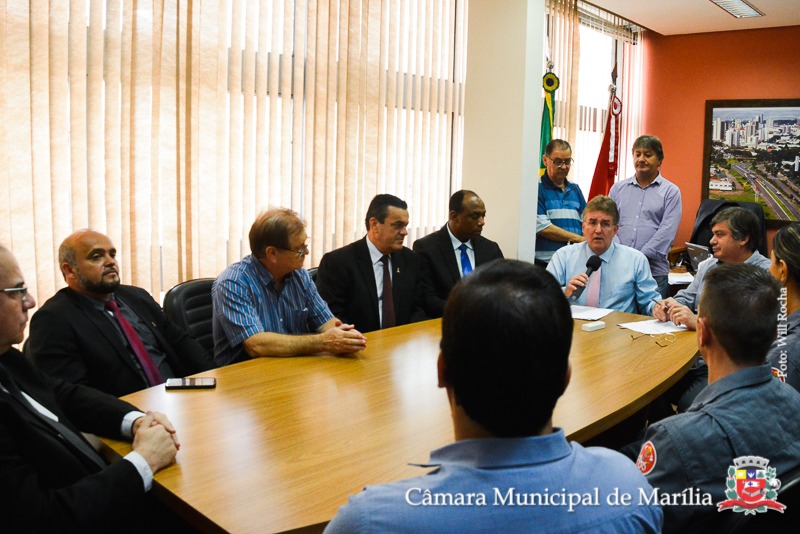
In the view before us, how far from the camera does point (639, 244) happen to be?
5457mm

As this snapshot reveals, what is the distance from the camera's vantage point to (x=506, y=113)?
16.7 ft

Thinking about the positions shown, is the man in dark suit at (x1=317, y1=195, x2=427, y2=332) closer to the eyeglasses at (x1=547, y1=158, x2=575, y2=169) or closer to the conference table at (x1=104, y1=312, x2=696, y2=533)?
the conference table at (x1=104, y1=312, x2=696, y2=533)

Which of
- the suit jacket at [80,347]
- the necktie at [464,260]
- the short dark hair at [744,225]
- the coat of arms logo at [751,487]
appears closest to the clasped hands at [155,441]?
the suit jacket at [80,347]

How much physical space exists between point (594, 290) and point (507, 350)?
3.36m

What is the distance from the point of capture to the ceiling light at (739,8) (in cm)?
653

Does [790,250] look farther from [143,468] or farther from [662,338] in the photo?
[143,468]

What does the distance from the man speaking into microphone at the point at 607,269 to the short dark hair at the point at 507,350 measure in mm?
3129

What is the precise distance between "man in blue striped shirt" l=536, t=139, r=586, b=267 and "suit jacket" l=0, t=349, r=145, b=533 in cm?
402

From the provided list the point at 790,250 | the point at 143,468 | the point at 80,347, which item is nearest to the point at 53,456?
the point at 143,468

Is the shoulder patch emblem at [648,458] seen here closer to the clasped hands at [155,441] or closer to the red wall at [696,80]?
the clasped hands at [155,441]

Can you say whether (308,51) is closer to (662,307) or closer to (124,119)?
(124,119)

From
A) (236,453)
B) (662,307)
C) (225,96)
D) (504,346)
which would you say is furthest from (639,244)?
(504,346)

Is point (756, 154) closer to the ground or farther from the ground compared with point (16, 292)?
farther from the ground

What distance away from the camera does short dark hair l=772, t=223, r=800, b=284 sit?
99.9 inches
